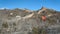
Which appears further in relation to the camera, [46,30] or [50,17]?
[50,17]

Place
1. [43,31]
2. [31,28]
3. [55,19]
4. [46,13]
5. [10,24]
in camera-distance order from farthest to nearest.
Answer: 1. [46,13]
2. [55,19]
3. [10,24]
4. [31,28]
5. [43,31]

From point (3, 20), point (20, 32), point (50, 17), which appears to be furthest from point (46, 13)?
point (20, 32)

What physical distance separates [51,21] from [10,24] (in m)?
7.59

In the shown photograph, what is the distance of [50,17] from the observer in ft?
133

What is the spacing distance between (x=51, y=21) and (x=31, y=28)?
631cm

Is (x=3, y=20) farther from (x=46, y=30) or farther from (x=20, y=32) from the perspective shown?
(x=46, y=30)

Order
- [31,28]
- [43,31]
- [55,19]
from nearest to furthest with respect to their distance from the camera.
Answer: [43,31]
[31,28]
[55,19]

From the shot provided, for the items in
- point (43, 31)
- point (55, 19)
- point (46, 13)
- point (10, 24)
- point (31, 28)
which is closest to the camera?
point (43, 31)

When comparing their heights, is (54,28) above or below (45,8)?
below

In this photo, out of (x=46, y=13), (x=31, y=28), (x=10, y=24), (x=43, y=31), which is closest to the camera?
(x=43, y=31)

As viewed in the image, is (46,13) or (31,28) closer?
(31,28)

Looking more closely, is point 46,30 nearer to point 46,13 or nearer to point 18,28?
point 18,28

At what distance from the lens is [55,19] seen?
3959 cm

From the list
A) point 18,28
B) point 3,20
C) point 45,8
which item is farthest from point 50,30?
point 45,8
